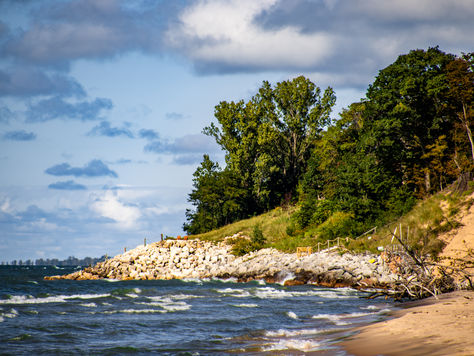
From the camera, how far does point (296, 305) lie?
73.4 ft

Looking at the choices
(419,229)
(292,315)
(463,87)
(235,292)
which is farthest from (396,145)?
(292,315)

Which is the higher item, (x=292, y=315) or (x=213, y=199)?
(x=213, y=199)

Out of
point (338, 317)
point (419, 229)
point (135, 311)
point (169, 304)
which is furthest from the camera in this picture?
point (419, 229)

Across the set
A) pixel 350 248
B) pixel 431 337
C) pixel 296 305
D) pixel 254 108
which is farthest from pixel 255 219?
pixel 431 337

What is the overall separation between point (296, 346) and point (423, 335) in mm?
3312

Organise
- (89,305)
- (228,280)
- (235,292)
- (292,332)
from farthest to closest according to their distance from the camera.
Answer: (228,280) < (235,292) < (89,305) < (292,332)

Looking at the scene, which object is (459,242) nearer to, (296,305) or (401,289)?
(401,289)

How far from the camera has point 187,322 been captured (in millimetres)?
17984

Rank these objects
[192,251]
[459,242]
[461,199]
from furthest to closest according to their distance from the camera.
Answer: [192,251] → [461,199] → [459,242]

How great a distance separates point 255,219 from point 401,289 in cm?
3645

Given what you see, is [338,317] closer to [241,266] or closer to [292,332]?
[292,332]

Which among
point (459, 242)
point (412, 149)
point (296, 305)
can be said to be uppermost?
point (412, 149)

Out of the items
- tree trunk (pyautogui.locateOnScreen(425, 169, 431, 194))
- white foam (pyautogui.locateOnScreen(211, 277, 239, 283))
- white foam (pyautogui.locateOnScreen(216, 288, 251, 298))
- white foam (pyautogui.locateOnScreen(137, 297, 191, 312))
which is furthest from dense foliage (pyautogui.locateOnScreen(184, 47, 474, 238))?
white foam (pyautogui.locateOnScreen(137, 297, 191, 312))

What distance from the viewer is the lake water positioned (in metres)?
13.1
